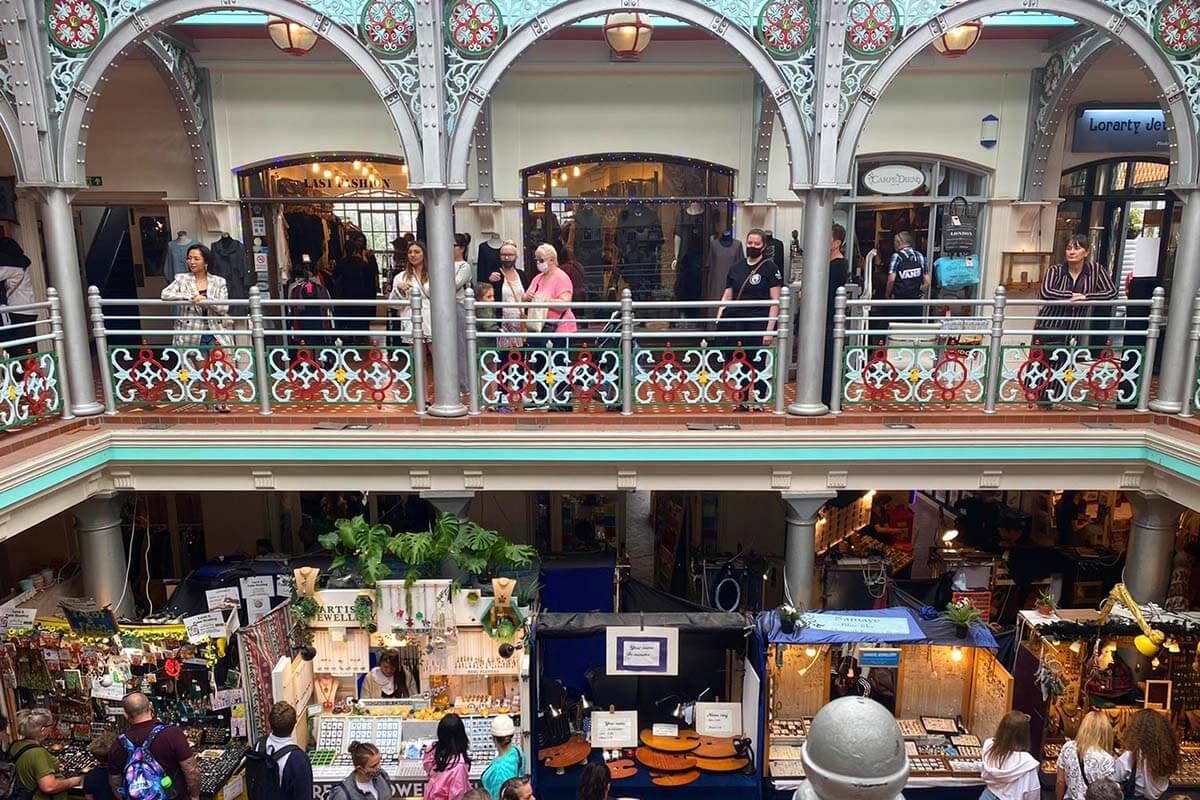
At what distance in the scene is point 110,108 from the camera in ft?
34.0

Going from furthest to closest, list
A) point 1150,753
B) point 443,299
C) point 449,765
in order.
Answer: point 443,299 < point 1150,753 < point 449,765

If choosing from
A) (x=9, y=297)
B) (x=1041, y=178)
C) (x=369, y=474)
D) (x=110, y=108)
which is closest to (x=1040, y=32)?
(x=1041, y=178)

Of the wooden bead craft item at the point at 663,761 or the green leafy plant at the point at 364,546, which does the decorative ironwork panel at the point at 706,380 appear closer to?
the green leafy plant at the point at 364,546

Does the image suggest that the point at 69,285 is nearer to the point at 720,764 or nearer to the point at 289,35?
the point at 289,35

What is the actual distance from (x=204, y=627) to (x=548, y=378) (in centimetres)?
374

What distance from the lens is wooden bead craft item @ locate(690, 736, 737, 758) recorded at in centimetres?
711

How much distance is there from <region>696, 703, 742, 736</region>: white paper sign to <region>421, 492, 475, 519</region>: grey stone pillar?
9.34 ft

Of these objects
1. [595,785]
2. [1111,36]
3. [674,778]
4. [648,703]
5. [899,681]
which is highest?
[1111,36]

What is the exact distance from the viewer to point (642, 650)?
699cm

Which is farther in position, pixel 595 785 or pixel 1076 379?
pixel 1076 379

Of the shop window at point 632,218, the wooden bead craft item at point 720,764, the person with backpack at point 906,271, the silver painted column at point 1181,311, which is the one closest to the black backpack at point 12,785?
the wooden bead craft item at point 720,764

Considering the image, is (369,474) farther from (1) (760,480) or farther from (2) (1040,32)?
(2) (1040,32)

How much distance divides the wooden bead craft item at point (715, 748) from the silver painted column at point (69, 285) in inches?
248

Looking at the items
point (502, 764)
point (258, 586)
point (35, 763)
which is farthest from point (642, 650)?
point (258, 586)
